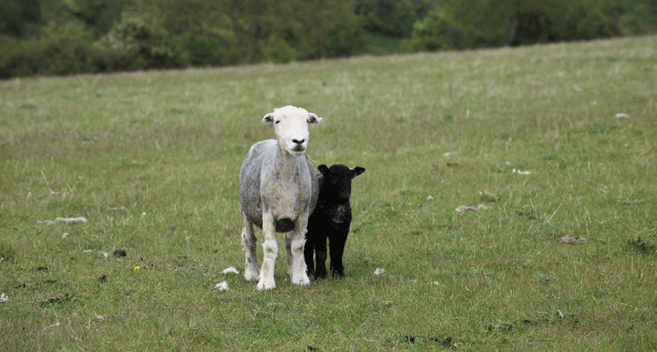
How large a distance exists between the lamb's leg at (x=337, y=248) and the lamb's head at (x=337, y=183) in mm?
435

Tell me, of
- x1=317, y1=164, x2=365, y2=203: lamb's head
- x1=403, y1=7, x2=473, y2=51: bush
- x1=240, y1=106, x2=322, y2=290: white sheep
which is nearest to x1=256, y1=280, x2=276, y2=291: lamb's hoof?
x1=240, y1=106, x2=322, y2=290: white sheep

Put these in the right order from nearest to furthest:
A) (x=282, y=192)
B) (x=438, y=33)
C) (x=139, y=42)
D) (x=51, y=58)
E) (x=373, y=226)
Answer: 1. (x=282, y=192)
2. (x=373, y=226)
3. (x=51, y=58)
4. (x=139, y=42)
5. (x=438, y=33)

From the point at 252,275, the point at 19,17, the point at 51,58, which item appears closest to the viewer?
the point at 252,275

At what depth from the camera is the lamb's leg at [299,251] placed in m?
7.25

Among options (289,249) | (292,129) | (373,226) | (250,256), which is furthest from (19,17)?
(292,129)

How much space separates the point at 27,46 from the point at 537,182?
193ft

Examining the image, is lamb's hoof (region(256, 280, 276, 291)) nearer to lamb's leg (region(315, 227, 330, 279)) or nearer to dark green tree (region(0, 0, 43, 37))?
lamb's leg (region(315, 227, 330, 279))

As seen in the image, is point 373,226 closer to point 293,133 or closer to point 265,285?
point 265,285

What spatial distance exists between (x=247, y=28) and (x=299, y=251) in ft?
214

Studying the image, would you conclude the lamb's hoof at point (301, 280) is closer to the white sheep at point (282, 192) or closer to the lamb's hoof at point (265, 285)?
the white sheep at point (282, 192)

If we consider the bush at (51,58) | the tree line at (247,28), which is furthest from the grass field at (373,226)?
the tree line at (247,28)

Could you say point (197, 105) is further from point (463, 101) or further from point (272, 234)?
point (272, 234)

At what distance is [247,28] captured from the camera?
68938 millimetres

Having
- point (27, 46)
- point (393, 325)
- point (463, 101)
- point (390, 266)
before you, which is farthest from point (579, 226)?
point (27, 46)
